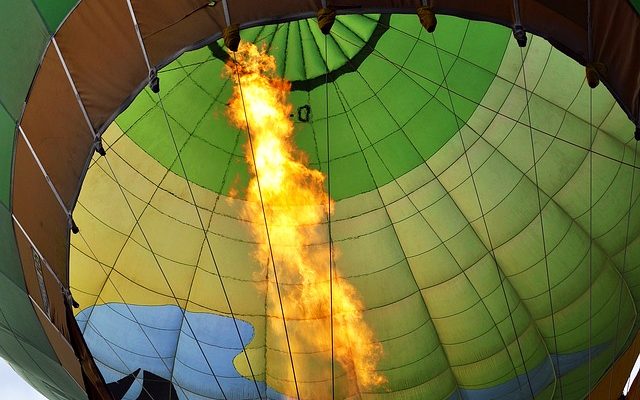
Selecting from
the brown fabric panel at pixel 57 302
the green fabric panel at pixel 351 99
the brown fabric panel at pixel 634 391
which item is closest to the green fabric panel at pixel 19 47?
the brown fabric panel at pixel 57 302

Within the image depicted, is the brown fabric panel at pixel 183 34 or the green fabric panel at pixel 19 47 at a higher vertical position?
the green fabric panel at pixel 19 47

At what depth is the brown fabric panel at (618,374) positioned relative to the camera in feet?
26.5

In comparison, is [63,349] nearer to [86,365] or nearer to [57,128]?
[86,365]

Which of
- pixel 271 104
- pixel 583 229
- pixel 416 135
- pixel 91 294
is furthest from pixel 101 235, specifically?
pixel 583 229

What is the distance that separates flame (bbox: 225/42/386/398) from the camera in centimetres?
813

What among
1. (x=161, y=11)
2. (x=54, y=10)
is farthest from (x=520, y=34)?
(x=54, y=10)

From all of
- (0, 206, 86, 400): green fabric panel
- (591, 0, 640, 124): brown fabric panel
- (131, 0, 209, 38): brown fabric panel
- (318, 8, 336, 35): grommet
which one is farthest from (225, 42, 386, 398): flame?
(591, 0, 640, 124): brown fabric panel

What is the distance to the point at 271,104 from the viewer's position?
817 centimetres

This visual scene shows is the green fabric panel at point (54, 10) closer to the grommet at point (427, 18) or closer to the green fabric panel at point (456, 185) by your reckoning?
the grommet at point (427, 18)

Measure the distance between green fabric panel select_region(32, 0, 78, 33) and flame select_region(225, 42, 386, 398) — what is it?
2.64 meters

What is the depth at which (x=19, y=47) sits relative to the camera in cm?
568

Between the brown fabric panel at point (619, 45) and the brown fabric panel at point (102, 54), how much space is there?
2824 mm

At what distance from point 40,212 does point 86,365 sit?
1.28 metres

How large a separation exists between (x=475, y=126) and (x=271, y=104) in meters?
1.95
